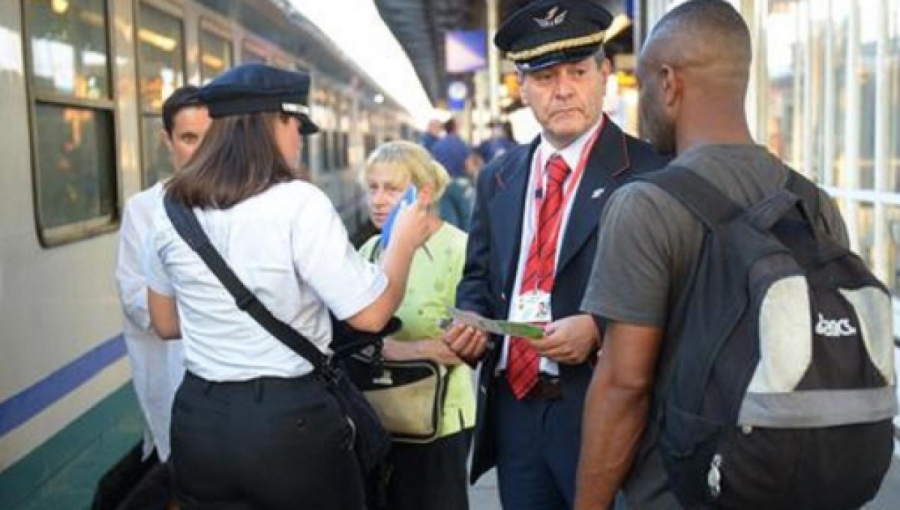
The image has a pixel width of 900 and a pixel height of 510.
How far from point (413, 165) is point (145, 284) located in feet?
2.89

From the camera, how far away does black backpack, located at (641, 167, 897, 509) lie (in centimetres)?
154

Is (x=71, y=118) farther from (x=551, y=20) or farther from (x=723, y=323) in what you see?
(x=723, y=323)

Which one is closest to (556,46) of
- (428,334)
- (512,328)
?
(512,328)

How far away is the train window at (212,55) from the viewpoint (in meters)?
5.90

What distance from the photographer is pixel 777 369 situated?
1534 millimetres

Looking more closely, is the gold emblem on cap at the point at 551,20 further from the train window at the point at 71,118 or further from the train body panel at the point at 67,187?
the train window at the point at 71,118

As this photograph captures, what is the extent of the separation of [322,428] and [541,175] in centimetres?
79

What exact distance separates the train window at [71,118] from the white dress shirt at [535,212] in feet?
5.74

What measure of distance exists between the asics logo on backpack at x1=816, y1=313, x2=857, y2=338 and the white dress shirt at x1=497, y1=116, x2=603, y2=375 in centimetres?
90

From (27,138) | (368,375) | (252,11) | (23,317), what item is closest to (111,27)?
(27,138)

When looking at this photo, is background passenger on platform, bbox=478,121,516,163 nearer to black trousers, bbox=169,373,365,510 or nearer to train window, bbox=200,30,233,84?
train window, bbox=200,30,233,84

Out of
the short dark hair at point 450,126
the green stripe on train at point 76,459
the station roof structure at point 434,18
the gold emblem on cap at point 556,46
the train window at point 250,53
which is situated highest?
the station roof structure at point 434,18

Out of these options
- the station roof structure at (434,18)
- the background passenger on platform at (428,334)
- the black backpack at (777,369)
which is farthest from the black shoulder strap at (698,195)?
the station roof structure at (434,18)

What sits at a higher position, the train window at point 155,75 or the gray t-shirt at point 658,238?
the train window at point 155,75
